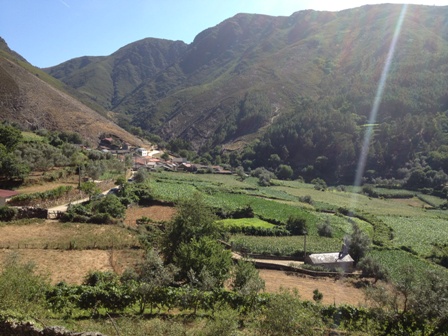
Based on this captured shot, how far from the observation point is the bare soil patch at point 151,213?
143 ft

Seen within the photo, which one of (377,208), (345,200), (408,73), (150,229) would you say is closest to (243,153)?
(345,200)

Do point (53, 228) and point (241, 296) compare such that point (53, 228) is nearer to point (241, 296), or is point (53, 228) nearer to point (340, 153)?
point (241, 296)

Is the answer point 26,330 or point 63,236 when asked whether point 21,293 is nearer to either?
point 26,330

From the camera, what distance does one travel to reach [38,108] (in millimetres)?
98125

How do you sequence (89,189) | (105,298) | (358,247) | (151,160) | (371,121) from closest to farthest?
(105,298) → (358,247) → (89,189) → (151,160) → (371,121)

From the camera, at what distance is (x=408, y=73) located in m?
160

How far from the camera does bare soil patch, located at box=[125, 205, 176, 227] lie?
1711 inches

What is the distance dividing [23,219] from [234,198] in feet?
123

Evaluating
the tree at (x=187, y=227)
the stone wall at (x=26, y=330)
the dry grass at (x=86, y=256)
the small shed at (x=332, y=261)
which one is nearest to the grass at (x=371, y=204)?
the small shed at (x=332, y=261)

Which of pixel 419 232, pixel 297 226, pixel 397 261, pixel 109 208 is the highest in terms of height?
pixel 109 208

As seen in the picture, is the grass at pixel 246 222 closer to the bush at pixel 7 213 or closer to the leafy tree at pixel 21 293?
the bush at pixel 7 213

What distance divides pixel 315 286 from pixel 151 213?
26.1 metres

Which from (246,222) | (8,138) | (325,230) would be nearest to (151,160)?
(8,138)

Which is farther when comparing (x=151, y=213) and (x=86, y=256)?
(x=151, y=213)
